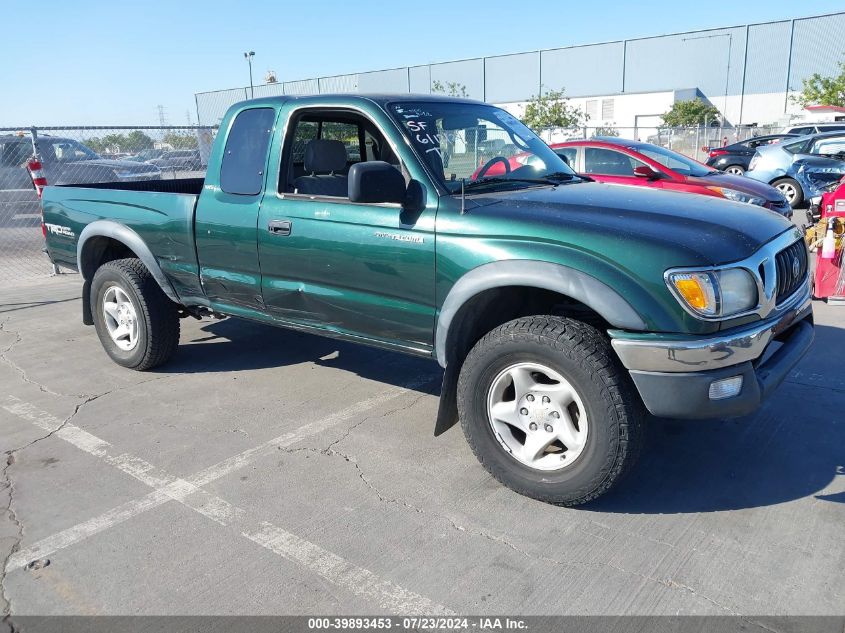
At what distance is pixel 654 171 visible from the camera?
8.93 meters

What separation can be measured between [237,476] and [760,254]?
2.82m

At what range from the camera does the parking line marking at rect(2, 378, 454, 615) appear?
2756 mm

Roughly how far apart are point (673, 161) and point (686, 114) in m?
35.0

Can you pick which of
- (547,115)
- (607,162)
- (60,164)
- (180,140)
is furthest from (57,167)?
(547,115)

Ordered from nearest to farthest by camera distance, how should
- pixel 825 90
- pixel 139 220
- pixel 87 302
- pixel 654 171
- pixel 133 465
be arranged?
pixel 133 465
pixel 139 220
pixel 87 302
pixel 654 171
pixel 825 90

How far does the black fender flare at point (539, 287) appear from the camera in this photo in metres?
2.99

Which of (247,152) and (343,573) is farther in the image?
(247,152)

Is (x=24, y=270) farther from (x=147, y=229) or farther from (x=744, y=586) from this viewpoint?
(x=744, y=586)

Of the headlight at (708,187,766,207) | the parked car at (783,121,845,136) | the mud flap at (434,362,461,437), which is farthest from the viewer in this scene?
the parked car at (783,121,845,136)

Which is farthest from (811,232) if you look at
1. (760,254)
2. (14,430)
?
(14,430)

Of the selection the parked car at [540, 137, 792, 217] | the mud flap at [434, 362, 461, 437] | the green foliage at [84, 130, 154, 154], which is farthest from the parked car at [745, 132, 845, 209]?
the green foliage at [84, 130, 154, 154]

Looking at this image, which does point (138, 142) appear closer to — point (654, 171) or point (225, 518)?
point (654, 171)

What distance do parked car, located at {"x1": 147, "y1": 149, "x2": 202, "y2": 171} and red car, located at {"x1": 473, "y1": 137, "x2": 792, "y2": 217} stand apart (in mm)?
8402

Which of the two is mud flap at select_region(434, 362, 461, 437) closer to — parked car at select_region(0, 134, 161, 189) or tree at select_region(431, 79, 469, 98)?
parked car at select_region(0, 134, 161, 189)
